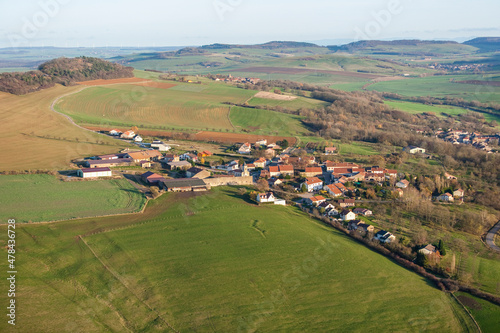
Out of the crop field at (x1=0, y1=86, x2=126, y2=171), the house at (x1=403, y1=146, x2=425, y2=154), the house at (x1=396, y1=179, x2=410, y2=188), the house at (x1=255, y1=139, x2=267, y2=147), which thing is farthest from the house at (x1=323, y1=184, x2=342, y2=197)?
the crop field at (x1=0, y1=86, x2=126, y2=171)

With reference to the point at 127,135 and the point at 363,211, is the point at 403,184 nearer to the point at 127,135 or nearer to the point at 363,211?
the point at 363,211

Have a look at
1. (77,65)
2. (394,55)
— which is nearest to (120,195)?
(77,65)

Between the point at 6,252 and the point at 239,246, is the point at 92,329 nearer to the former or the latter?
the point at 6,252

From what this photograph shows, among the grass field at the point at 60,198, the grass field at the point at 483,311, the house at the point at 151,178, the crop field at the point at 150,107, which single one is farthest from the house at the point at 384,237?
the crop field at the point at 150,107

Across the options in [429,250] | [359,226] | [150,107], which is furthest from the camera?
[150,107]

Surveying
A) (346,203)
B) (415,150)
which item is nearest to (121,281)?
(346,203)
